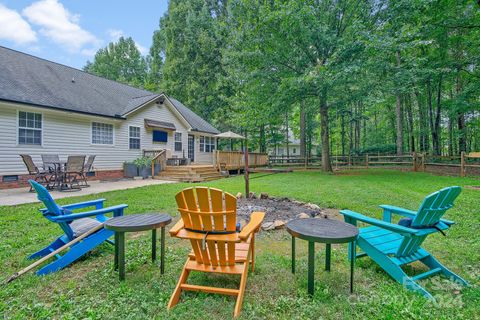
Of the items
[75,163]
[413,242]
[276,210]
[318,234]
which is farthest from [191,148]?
[413,242]

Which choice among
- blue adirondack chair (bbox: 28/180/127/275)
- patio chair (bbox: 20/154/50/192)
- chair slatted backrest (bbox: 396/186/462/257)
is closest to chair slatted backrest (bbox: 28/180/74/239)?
blue adirondack chair (bbox: 28/180/127/275)

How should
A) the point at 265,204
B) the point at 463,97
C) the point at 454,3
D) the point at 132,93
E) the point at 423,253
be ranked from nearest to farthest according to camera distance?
1. the point at 423,253
2. the point at 265,204
3. the point at 454,3
4. the point at 463,97
5. the point at 132,93

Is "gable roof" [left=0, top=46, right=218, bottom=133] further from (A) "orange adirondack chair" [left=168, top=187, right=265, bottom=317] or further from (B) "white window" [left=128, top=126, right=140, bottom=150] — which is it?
(A) "orange adirondack chair" [left=168, top=187, right=265, bottom=317]

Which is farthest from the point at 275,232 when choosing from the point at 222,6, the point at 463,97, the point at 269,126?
the point at 222,6

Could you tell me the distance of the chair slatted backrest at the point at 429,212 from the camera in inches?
87.5

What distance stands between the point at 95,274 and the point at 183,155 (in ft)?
43.7

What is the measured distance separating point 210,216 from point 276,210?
3300 millimetres

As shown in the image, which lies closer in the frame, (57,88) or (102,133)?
(57,88)

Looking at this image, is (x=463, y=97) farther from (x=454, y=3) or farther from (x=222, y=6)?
(x=222, y=6)

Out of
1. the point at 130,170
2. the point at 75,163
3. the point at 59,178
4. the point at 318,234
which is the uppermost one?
the point at 75,163

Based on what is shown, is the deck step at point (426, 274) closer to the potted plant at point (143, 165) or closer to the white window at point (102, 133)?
the potted plant at point (143, 165)

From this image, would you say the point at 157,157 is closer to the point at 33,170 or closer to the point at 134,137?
the point at 134,137

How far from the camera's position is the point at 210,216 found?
2.07m

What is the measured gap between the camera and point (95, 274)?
2.59 m
